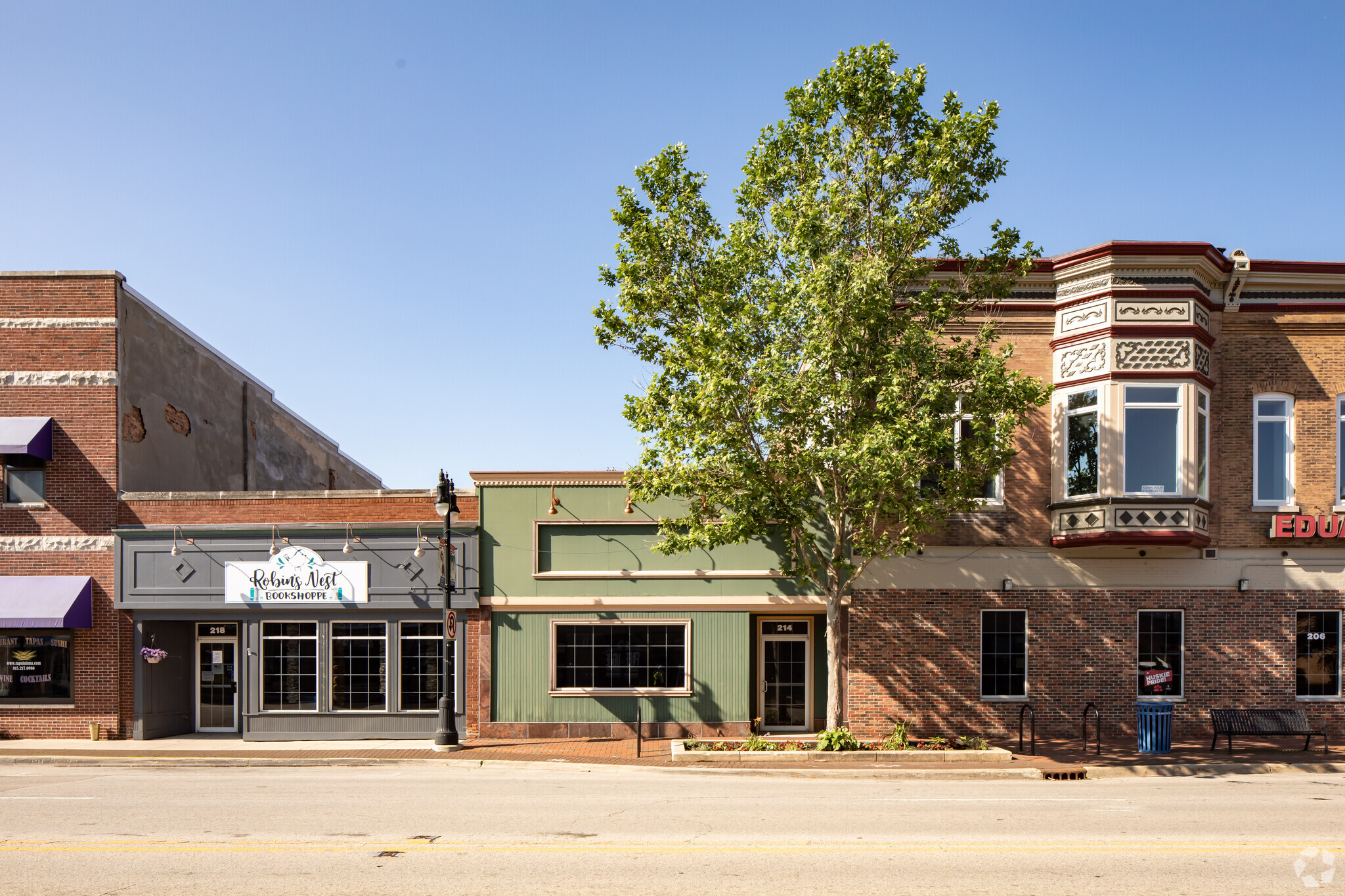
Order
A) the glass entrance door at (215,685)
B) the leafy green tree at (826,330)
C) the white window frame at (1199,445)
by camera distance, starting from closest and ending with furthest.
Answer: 1. the leafy green tree at (826,330)
2. the white window frame at (1199,445)
3. the glass entrance door at (215,685)

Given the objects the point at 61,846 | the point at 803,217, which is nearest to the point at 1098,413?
the point at 803,217

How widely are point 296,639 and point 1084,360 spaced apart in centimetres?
1819

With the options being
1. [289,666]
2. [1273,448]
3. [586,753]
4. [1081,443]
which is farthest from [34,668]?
[1273,448]

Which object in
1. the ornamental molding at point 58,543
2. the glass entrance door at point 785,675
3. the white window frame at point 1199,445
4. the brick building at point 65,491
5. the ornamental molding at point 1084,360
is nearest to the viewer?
the white window frame at point 1199,445

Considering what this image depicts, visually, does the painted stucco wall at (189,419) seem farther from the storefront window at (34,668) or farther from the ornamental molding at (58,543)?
the storefront window at (34,668)

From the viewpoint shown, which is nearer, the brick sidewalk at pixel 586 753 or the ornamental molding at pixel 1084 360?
the brick sidewalk at pixel 586 753

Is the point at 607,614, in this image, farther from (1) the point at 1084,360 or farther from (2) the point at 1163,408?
(2) the point at 1163,408

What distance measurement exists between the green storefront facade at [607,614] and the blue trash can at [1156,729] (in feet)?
20.8

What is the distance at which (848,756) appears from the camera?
1700 centimetres

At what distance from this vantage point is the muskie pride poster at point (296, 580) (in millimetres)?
20625

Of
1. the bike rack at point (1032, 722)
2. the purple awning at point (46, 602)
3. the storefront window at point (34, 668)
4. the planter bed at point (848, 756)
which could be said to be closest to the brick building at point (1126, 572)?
the bike rack at point (1032, 722)

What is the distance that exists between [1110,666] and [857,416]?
844 centimetres

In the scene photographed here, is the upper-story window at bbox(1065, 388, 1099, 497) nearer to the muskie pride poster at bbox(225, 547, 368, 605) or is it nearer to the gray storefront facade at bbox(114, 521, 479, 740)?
the gray storefront facade at bbox(114, 521, 479, 740)

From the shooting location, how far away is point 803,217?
16391 millimetres
